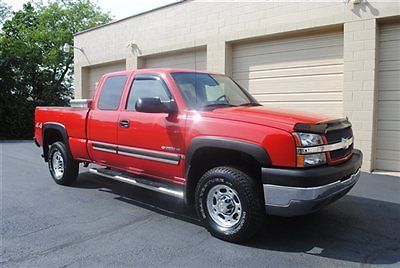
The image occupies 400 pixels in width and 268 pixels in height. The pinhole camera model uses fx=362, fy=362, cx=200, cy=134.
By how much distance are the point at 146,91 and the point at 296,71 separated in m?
4.87

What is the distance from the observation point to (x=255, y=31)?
30.1 ft

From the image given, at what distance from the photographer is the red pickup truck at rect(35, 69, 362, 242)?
3.62m

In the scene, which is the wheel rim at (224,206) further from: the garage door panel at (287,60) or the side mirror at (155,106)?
the garage door panel at (287,60)


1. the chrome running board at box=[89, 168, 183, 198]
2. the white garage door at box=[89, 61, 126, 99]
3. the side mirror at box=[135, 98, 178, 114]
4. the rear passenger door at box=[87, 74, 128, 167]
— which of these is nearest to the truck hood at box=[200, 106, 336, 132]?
the side mirror at box=[135, 98, 178, 114]

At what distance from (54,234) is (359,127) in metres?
6.27

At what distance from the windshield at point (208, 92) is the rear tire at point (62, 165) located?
2773mm

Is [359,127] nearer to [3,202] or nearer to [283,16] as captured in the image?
[283,16]

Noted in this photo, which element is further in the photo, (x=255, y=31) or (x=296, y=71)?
(x=255, y=31)

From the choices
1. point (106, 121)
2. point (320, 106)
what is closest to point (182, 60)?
Result: point (320, 106)

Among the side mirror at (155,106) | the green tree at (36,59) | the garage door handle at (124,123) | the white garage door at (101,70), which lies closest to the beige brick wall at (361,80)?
the side mirror at (155,106)

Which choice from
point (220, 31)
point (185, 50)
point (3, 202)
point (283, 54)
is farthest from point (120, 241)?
point (185, 50)

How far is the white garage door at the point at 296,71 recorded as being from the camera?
819 centimetres

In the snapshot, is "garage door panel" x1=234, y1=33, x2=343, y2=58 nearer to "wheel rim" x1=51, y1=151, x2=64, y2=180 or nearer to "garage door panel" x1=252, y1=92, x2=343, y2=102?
"garage door panel" x1=252, y1=92, x2=343, y2=102

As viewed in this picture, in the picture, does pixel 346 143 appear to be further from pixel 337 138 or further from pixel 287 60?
pixel 287 60
